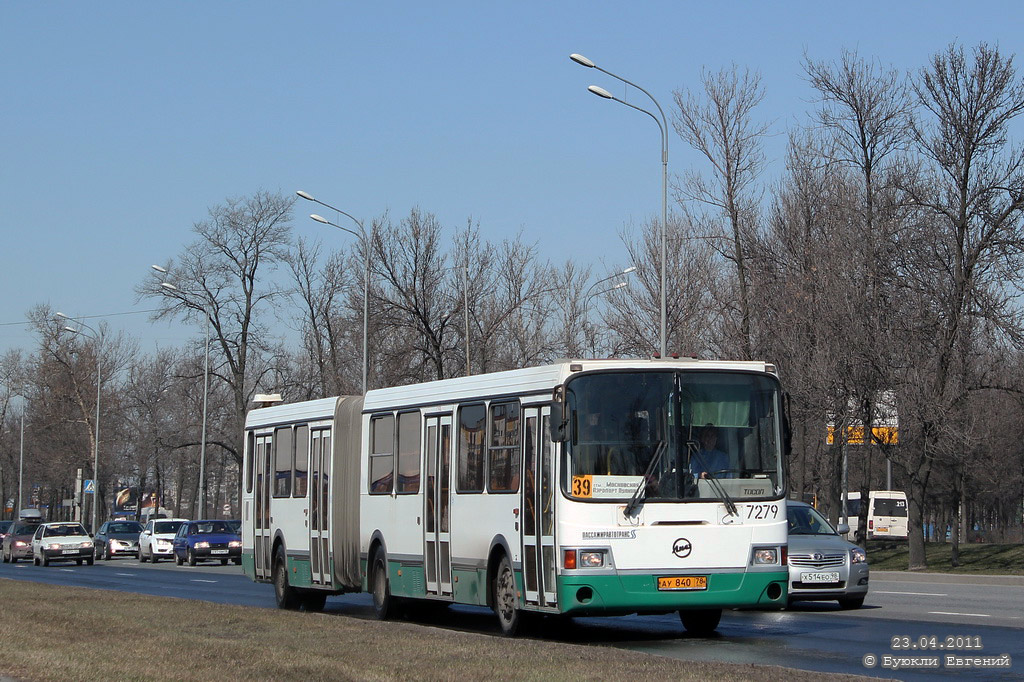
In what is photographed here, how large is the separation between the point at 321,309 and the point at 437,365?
1538cm

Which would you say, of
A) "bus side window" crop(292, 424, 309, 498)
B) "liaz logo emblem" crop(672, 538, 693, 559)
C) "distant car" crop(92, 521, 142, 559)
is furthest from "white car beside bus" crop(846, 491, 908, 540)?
"liaz logo emblem" crop(672, 538, 693, 559)

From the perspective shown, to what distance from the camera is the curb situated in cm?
3022

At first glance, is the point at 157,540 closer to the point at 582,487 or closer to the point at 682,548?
the point at 582,487

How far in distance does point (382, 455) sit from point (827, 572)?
6.69m

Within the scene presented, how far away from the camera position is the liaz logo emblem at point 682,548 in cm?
1485

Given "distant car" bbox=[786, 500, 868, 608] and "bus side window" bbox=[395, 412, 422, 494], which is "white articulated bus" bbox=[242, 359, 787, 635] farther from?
"distant car" bbox=[786, 500, 868, 608]

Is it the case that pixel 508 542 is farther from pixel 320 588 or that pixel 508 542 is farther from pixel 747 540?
pixel 320 588

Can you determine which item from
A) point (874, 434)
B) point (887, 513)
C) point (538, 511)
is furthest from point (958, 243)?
point (887, 513)

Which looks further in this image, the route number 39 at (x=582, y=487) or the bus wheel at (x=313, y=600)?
the bus wheel at (x=313, y=600)

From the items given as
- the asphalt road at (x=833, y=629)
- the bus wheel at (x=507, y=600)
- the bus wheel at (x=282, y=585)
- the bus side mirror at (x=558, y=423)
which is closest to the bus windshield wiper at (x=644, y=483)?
the bus side mirror at (x=558, y=423)

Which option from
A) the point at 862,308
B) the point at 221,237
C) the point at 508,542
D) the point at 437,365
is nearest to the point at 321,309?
the point at 221,237

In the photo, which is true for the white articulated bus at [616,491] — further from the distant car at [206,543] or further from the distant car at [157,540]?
the distant car at [157,540]

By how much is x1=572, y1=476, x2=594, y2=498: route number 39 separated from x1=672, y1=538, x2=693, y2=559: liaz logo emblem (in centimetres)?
102

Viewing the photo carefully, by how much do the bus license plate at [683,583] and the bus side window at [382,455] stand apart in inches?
212
